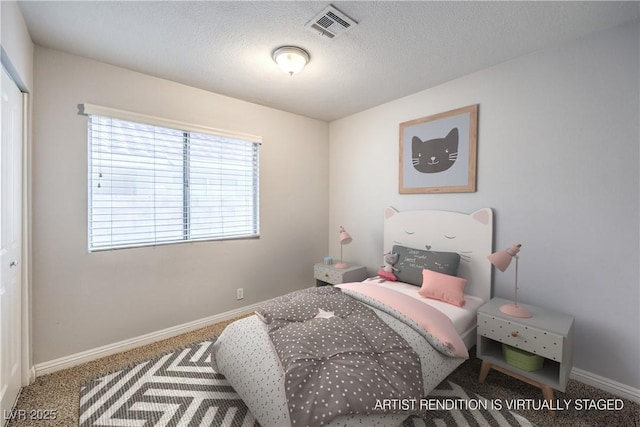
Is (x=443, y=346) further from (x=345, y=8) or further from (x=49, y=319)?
(x=49, y=319)

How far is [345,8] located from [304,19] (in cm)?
27

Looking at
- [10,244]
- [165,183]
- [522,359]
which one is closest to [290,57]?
[165,183]

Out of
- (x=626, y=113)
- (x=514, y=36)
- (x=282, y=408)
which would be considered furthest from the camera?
(x=514, y=36)

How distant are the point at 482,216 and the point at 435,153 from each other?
0.75 m

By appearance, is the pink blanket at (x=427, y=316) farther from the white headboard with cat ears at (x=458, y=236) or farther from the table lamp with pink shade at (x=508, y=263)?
the white headboard with cat ears at (x=458, y=236)

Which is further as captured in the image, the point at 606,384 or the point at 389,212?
the point at 389,212

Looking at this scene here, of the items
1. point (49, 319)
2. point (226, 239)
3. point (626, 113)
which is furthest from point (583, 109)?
point (49, 319)

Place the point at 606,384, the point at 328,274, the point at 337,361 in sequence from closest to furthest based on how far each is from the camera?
the point at 337,361, the point at 606,384, the point at 328,274

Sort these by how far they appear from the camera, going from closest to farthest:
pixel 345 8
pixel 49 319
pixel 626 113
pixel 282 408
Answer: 1. pixel 282 408
2. pixel 345 8
3. pixel 626 113
4. pixel 49 319

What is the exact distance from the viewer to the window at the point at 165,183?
2273 mm

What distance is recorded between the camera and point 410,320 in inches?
71.7

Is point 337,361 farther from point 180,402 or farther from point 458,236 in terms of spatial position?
point 458,236

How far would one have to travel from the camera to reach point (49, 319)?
6.79 feet

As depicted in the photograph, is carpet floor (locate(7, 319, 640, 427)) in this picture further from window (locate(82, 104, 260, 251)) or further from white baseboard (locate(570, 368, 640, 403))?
window (locate(82, 104, 260, 251))
